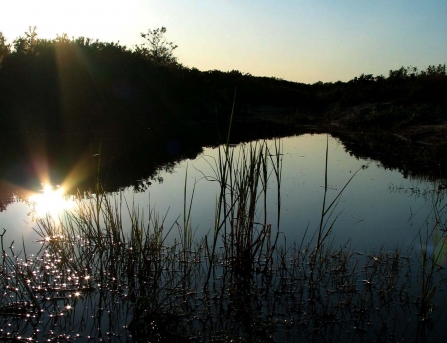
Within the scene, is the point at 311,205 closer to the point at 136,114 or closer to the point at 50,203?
the point at 50,203

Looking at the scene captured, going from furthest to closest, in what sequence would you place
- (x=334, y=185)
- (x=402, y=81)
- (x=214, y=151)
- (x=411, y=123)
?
(x=402, y=81) → (x=411, y=123) → (x=214, y=151) → (x=334, y=185)

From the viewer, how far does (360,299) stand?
324cm

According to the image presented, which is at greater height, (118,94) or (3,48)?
(3,48)

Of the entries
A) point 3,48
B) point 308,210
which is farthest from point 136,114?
point 308,210

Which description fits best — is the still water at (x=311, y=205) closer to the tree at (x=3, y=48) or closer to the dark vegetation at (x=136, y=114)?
the dark vegetation at (x=136, y=114)

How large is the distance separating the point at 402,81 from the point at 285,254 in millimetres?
18863

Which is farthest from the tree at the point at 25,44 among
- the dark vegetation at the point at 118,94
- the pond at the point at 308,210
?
the pond at the point at 308,210

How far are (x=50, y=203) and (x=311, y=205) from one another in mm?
3394

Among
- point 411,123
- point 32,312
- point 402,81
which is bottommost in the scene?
point 32,312

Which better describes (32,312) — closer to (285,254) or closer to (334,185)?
(285,254)

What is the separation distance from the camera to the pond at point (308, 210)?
Result: 4.15m

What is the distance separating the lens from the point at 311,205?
6039 mm

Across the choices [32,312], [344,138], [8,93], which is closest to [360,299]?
[32,312]

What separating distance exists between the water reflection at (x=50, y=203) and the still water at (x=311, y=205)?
12mm
